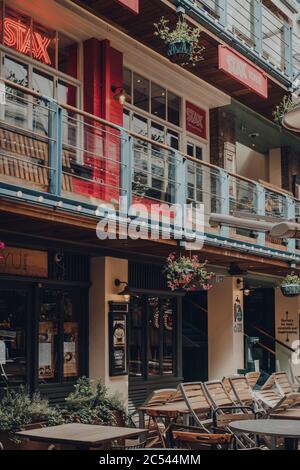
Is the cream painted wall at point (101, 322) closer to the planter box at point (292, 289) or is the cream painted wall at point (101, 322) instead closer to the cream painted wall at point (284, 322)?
the planter box at point (292, 289)

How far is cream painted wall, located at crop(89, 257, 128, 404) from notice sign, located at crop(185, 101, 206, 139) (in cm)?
452

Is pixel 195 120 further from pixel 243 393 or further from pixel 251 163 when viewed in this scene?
pixel 243 393

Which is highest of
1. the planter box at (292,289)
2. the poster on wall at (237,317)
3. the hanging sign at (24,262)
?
the hanging sign at (24,262)

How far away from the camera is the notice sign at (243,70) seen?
45.0 ft

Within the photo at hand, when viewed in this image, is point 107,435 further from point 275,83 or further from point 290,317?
point 290,317

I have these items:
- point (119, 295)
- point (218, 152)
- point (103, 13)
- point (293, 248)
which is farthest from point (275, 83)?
point (119, 295)

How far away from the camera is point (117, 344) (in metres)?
12.3

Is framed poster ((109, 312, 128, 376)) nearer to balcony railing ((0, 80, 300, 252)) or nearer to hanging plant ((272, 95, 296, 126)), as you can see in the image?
balcony railing ((0, 80, 300, 252))

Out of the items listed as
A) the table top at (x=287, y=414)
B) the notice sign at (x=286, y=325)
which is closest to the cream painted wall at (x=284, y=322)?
the notice sign at (x=286, y=325)

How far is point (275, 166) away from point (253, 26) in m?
4.90

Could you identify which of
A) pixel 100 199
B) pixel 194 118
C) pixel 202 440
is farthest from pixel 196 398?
pixel 194 118

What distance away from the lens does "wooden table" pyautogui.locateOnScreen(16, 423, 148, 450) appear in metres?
6.59

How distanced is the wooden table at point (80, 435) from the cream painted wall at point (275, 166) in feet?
44.3
